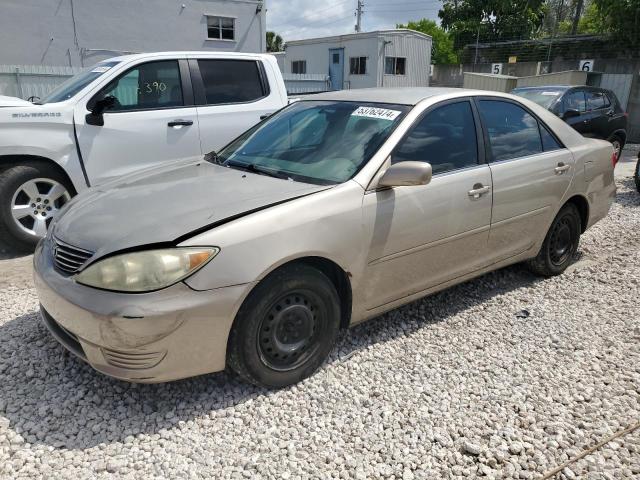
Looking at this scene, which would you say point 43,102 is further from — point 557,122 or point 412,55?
point 412,55

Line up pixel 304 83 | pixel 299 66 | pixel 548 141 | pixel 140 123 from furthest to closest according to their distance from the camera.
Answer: pixel 299 66, pixel 304 83, pixel 140 123, pixel 548 141

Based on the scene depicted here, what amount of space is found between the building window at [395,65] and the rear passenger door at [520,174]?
20336 mm

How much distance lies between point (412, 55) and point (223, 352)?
2406 centimetres

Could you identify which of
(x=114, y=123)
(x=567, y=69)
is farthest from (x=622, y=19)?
(x=114, y=123)

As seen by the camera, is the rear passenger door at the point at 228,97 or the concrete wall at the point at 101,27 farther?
the concrete wall at the point at 101,27

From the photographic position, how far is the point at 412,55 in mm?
24281

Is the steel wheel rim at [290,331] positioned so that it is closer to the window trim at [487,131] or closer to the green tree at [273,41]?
the window trim at [487,131]

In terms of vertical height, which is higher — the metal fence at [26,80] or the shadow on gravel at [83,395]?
the metal fence at [26,80]

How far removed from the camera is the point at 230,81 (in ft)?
19.4

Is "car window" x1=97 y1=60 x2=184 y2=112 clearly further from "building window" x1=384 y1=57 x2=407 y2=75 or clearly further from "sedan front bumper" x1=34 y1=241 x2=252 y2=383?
"building window" x1=384 y1=57 x2=407 y2=75

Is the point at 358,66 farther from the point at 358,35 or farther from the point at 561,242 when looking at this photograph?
the point at 561,242

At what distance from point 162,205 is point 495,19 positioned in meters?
37.0

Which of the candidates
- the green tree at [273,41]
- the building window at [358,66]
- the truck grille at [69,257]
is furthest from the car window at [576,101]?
the green tree at [273,41]

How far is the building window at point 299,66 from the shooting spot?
26.9 m
